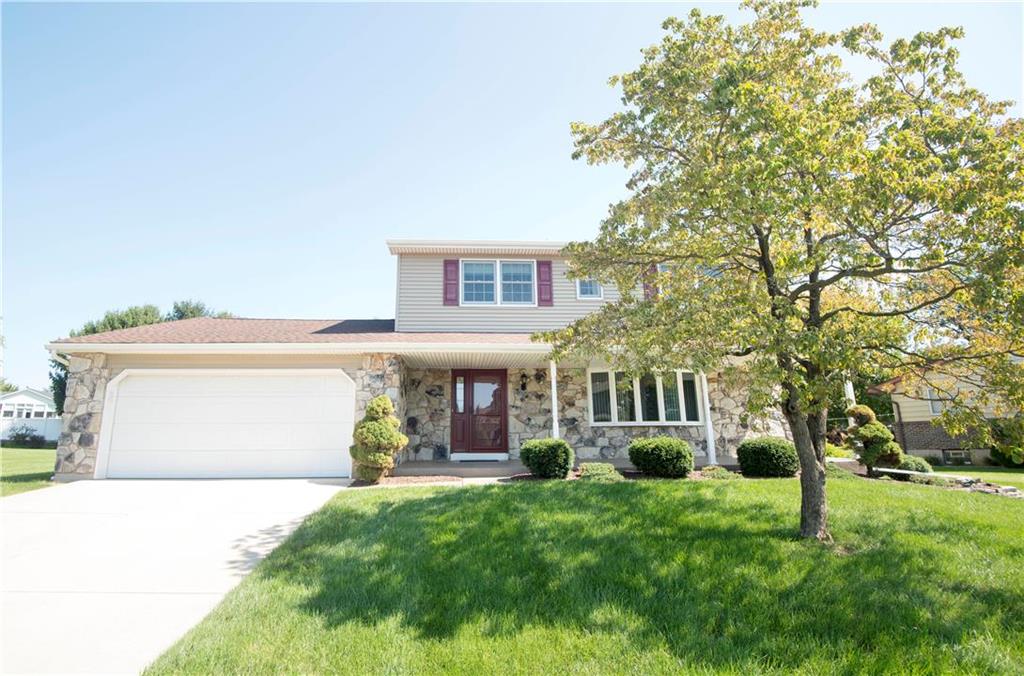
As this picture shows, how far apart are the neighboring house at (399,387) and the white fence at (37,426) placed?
2443 cm

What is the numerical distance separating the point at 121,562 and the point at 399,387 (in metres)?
6.44

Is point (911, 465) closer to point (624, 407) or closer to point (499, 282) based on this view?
point (624, 407)

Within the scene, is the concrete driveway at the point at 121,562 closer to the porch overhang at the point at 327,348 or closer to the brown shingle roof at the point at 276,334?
the porch overhang at the point at 327,348

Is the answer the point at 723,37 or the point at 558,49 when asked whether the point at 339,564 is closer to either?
the point at 723,37

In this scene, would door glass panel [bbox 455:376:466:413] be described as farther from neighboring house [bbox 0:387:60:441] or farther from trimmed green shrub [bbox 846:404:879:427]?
neighboring house [bbox 0:387:60:441]

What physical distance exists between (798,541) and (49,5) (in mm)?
12954

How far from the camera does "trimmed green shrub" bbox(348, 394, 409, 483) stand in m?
8.80

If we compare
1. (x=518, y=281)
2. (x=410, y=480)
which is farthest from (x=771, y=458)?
(x=518, y=281)

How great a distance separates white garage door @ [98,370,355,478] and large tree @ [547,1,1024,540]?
6.56 metres

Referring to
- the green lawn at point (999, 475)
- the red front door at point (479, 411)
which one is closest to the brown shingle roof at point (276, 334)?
the red front door at point (479, 411)

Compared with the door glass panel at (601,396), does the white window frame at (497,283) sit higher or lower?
higher

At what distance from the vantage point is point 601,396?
1230cm

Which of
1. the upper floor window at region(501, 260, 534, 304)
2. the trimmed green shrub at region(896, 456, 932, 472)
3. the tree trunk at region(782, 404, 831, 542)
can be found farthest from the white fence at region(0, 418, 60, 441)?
the trimmed green shrub at region(896, 456, 932, 472)

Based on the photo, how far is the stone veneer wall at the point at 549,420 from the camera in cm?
1202
